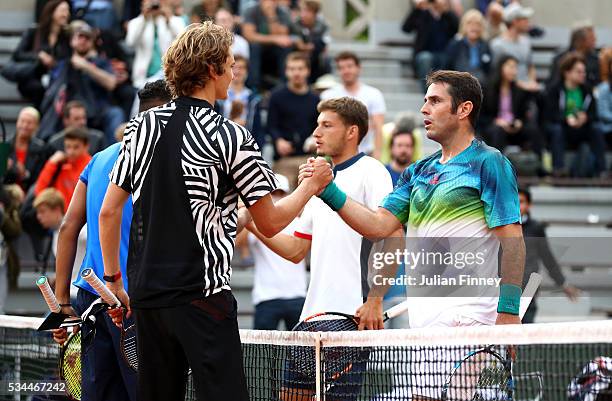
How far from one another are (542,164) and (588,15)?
4462 millimetres

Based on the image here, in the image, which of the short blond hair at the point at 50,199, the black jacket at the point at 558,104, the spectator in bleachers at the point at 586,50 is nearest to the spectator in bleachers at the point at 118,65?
the short blond hair at the point at 50,199

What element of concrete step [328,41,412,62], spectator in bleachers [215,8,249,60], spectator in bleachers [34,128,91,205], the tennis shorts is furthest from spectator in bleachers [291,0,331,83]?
the tennis shorts

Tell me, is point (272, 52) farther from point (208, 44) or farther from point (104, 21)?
point (208, 44)

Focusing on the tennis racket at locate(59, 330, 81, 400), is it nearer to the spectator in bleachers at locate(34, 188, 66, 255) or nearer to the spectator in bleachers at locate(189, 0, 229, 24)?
the spectator in bleachers at locate(34, 188, 66, 255)

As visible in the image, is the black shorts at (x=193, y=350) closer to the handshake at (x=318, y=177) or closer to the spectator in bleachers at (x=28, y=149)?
the handshake at (x=318, y=177)

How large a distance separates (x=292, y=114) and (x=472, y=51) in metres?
3.10

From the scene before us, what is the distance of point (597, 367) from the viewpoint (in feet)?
22.6

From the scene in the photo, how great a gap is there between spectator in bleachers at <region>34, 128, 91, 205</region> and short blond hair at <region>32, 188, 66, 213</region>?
0.36 metres

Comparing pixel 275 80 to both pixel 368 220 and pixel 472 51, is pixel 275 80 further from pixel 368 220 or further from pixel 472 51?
pixel 368 220

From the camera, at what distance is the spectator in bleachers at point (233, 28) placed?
49.2 feet

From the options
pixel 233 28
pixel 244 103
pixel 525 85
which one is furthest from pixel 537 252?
pixel 233 28

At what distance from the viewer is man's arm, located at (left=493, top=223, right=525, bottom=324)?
644 centimetres

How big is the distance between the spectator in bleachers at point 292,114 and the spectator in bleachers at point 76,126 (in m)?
1.88

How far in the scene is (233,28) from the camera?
16.0 meters
